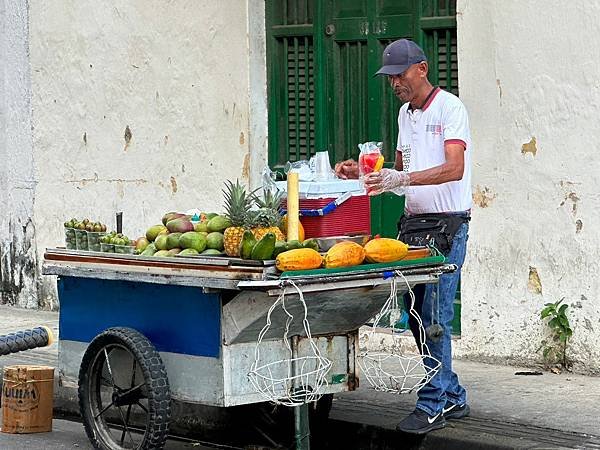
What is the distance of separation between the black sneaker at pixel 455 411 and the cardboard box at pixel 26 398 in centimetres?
219

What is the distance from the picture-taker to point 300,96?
9703 millimetres

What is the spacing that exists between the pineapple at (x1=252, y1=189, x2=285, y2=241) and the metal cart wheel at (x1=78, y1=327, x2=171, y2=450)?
2.46 feet

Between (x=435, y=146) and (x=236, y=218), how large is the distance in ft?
3.57

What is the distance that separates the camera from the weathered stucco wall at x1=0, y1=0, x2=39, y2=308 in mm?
11500

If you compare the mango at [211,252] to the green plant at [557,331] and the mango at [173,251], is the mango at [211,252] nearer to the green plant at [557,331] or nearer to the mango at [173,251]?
the mango at [173,251]

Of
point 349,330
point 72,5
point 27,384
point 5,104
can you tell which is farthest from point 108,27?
point 349,330

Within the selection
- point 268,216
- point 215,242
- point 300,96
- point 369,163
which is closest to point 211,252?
point 215,242

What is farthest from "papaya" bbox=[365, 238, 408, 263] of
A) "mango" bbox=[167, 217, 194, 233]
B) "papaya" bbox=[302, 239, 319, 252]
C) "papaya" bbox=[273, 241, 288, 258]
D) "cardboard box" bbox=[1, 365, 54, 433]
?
"cardboard box" bbox=[1, 365, 54, 433]

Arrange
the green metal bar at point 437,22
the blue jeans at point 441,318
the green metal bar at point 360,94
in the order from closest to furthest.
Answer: the blue jeans at point 441,318 → the green metal bar at point 437,22 → the green metal bar at point 360,94

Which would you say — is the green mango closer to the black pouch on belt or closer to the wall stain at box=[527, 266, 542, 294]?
the black pouch on belt

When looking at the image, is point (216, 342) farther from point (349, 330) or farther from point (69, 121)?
point (69, 121)

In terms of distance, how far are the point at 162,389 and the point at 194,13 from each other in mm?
4541

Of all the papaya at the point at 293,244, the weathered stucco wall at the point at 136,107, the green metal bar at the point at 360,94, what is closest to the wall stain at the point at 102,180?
the weathered stucco wall at the point at 136,107

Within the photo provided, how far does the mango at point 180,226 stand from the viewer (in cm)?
657
